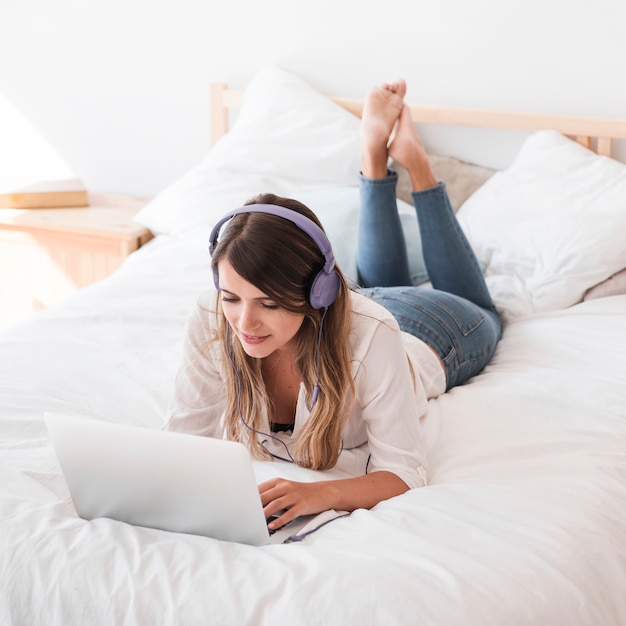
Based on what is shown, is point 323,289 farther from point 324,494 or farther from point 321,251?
point 324,494

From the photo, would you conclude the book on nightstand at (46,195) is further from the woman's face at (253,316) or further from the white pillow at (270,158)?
the woman's face at (253,316)

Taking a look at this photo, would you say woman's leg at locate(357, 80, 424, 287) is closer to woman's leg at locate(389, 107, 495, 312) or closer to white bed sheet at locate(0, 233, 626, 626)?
woman's leg at locate(389, 107, 495, 312)

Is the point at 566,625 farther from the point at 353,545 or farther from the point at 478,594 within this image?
the point at 353,545

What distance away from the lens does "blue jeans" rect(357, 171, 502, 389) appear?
165 cm

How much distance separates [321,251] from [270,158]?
1375 mm

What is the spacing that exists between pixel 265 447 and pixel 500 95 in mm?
1434

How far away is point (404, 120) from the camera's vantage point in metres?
1.93

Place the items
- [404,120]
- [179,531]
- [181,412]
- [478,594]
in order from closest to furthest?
1. [478,594]
2. [179,531]
3. [181,412]
4. [404,120]

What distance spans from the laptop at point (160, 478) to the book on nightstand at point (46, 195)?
1795 millimetres

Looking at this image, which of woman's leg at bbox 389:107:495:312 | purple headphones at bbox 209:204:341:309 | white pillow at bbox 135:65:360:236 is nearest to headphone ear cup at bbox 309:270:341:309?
purple headphones at bbox 209:204:341:309

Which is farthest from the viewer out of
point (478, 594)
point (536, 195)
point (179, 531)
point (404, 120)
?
point (536, 195)

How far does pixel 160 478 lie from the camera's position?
99cm

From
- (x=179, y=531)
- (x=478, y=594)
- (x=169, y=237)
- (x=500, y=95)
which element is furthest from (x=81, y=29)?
(x=478, y=594)

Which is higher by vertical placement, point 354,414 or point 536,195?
point 536,195
